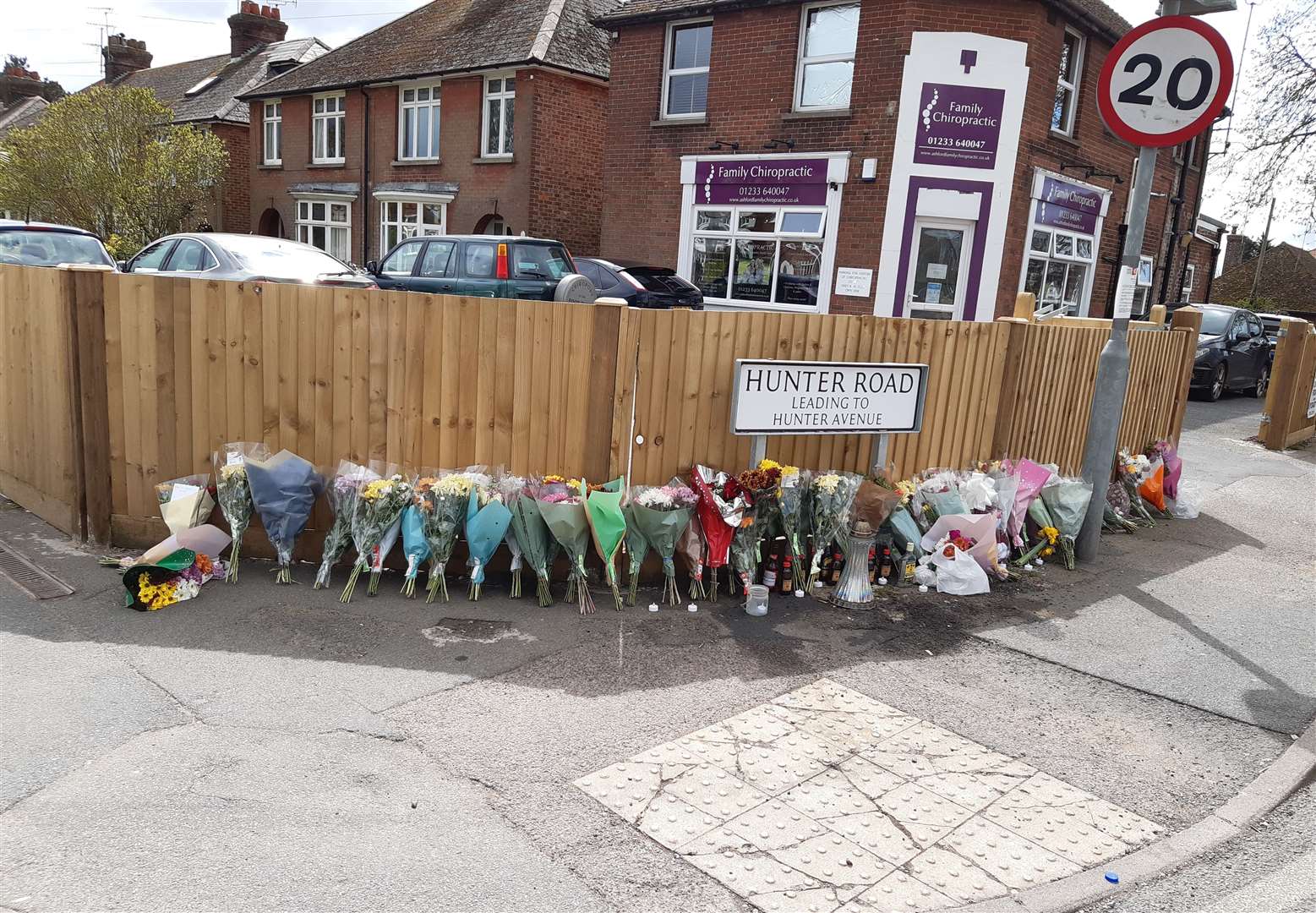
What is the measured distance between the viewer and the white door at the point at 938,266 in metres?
14.9

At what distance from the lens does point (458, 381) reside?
213 inches

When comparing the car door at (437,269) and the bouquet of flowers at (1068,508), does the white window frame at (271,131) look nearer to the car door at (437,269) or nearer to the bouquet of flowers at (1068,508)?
the car door at (437,269)

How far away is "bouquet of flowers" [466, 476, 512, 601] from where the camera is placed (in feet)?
16.8

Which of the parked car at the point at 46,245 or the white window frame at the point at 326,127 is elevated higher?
the white window frame at the point at 326,127

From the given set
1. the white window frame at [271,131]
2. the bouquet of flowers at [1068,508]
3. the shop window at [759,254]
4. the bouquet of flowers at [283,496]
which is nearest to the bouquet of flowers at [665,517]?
the bouquet of flowers at [283,496]

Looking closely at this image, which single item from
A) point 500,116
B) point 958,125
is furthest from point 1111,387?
point 500,116

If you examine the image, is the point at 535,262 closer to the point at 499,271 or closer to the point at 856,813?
the point at 499,271

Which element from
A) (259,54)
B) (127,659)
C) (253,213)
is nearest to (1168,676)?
(127,659)

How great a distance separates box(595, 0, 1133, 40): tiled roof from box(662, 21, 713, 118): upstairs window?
40 cm

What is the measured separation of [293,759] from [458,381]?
2.49 m

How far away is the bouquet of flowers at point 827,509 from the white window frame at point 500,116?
17880 millimetres

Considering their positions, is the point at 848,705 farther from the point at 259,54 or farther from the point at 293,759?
the point at 259,54

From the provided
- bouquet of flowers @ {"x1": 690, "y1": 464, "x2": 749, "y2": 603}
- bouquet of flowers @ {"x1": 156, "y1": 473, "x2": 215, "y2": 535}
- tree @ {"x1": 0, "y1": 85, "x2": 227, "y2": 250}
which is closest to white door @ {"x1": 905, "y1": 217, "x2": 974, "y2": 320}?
bouquet of flowers @ {"x1": 690, "y1": 464, "x2": 749, "y2": 603}

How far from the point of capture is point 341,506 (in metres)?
5.24
